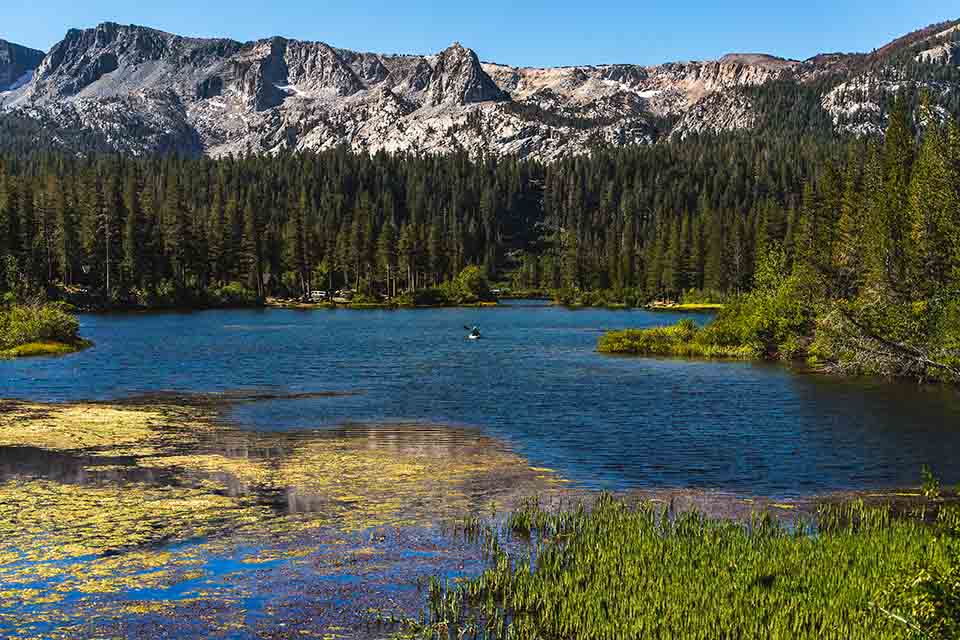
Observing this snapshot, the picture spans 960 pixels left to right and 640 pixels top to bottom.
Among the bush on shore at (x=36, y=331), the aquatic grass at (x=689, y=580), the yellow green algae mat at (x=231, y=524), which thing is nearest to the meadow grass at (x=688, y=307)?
the bush on shore at (x=36, y=331)

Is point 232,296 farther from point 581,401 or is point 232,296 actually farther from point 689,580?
point 689,580

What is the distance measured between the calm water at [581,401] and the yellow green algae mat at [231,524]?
16.8 ft

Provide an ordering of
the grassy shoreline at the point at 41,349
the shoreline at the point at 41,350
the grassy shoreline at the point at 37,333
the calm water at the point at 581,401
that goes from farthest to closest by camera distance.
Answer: the grassy shoreline at the point at 37,333, the grassy shoreline at the point at 41,349, the shoreline at the point at 41,350, the calm water at the point at 581,401

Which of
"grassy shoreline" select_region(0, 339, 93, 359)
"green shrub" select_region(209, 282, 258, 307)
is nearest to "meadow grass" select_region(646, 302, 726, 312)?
"green shrub" select_region(209, 282, 258, 307)

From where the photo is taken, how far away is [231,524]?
2512cm

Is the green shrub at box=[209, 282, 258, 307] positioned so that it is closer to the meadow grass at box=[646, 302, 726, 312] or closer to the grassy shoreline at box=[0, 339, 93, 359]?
the meadow grass at box=[646, 302, 726, 312]

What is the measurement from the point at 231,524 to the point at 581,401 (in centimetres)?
3107

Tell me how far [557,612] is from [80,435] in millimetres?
28162

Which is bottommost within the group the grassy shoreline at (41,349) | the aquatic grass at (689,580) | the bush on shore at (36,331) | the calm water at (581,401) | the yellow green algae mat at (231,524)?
the calm water at (581,401)

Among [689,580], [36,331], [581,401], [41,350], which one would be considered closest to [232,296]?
[36,331]

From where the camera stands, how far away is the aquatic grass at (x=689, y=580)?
1681 centimetres

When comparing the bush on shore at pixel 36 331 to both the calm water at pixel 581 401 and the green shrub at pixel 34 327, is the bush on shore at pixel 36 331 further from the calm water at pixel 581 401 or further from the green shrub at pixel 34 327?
the calm water at pixel 581 401

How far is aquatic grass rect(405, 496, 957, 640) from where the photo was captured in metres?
16.8

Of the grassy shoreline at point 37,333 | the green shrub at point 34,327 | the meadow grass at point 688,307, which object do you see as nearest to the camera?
the grassy shoreline at point 37,333
